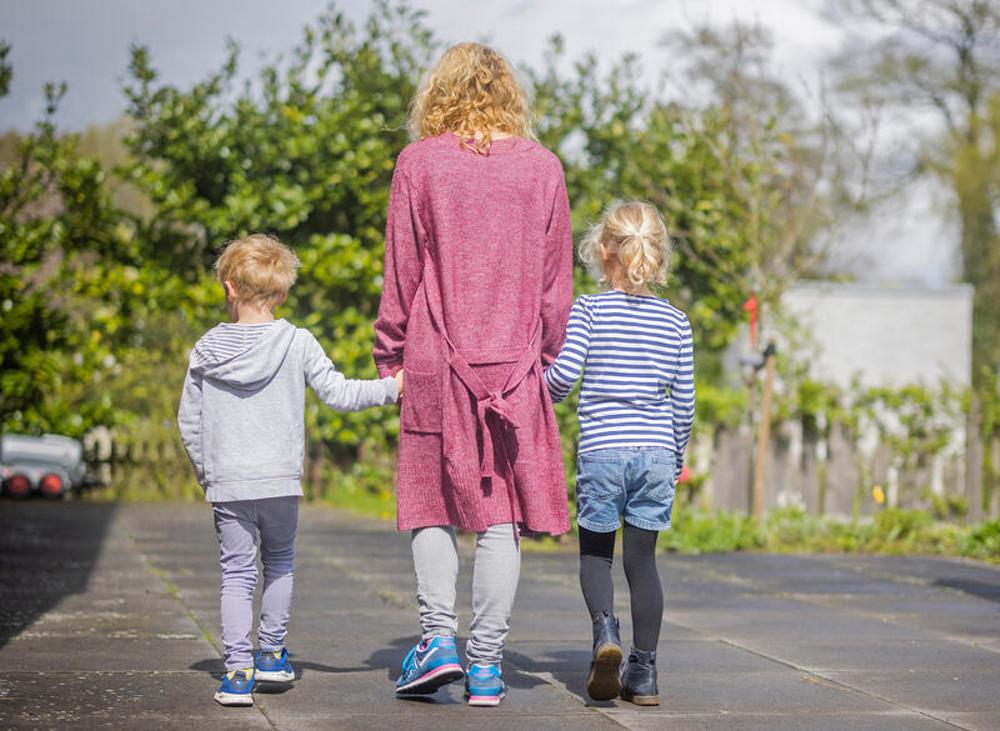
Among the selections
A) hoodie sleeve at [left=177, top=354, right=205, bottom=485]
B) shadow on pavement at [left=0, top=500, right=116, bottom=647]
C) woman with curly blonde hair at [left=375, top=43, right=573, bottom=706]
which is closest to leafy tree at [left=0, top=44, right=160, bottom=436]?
shadow on pavement at [left=0, top=500, right=116, bottom=647]

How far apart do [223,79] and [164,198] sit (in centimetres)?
119

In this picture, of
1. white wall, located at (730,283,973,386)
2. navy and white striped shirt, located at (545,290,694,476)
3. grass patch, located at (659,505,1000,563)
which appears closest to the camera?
navy and white striped shirt, located at (545,290,694,476)

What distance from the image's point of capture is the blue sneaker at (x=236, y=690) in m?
3.99

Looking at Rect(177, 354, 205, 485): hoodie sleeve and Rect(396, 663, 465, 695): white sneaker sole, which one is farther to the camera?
Rect(177, 354, 205, 485): hoodie sleeve

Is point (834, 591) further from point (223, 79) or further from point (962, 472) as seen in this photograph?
point (223, 79)

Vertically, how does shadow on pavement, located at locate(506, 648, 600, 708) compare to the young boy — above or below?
below

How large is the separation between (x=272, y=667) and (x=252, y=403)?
78cm

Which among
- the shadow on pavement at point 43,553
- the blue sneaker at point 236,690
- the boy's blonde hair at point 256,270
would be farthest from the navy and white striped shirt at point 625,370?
the shadow on pavement at point 43,553

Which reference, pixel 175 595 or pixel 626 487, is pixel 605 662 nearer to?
pixel 626 487

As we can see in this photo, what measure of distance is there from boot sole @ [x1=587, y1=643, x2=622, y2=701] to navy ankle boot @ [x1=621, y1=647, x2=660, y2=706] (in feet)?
0.22

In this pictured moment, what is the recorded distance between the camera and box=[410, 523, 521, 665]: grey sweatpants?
13.4 ft

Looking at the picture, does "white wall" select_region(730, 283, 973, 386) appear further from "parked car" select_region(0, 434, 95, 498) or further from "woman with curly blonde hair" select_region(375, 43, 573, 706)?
"woman with curly blonde hair" select_region(375, 43, 573, 706)

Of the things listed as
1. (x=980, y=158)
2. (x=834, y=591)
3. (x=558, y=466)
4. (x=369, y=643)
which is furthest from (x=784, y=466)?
(x=980, y=158)

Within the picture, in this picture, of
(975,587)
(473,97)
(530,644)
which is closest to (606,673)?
(530,644)
